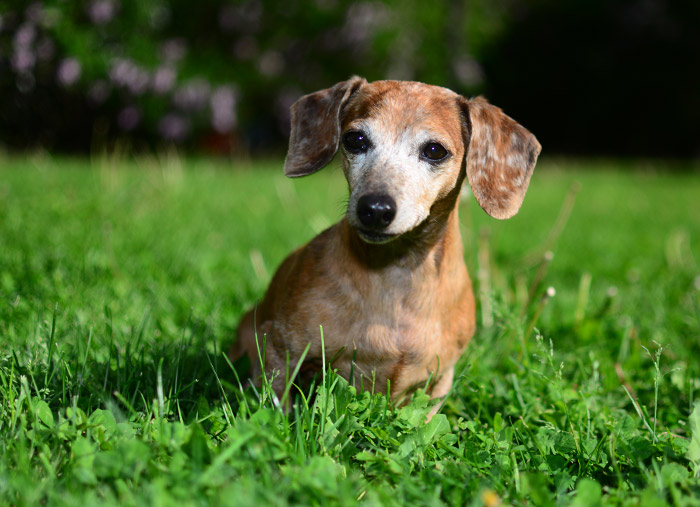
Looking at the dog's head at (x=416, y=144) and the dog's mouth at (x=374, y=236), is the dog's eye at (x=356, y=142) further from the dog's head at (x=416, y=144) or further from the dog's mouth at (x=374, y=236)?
the dog's mouth at (x=374, y=236)

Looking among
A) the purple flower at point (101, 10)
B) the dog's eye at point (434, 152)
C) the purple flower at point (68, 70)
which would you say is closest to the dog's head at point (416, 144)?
the dog's eye at point (434, 152)

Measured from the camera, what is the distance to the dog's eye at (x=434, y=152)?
2295mm

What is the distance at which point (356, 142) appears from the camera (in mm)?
2350

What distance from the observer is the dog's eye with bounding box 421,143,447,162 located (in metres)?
2.29

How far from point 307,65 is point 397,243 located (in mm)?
13424

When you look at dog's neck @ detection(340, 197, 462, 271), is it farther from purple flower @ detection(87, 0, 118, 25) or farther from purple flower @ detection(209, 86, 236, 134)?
purple flower @ detection(209, 86, 236, 134)

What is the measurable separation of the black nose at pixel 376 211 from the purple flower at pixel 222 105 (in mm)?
10562

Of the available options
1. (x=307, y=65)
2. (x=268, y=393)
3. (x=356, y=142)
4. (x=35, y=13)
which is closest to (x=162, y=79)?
(x=35, y=13)

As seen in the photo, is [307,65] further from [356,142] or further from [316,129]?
[356,142]

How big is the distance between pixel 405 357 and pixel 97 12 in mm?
9653

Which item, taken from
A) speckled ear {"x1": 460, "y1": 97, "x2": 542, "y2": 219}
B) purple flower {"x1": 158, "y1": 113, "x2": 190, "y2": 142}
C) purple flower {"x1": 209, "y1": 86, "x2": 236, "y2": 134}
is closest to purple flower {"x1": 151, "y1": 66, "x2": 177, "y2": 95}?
purple flower {"x1": 158, "y1": 113, "x2": 190, "y2": 142}

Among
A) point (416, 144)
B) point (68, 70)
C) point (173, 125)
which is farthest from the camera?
point (173, 125)

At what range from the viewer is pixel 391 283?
2268mm

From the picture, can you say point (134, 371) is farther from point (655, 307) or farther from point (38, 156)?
point (38, 156)
